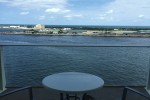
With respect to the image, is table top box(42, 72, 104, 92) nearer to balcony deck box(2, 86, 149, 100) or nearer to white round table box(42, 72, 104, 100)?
white round table box(42, 72, 104, 100)

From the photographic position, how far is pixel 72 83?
258 cm

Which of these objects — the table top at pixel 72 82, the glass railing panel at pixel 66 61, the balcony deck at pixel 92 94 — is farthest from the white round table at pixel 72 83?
the glass railing panel at pixel 66 61

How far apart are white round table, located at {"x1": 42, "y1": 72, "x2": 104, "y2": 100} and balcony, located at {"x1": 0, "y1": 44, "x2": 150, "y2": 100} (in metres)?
1.43

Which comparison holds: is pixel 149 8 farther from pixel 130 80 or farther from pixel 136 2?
pixel 130 80

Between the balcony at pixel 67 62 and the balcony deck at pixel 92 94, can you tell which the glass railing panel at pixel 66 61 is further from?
the balcony deck at pixel 92 94

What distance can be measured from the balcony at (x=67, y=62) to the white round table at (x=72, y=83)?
4.70ft

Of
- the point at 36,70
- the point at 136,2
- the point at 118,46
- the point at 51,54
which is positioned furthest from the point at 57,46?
the point at 136,2

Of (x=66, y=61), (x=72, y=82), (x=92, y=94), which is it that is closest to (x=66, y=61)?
(x=66, y=61)

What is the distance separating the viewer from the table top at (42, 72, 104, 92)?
7.89 feet

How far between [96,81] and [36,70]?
1.98 metres

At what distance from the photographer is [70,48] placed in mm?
4340

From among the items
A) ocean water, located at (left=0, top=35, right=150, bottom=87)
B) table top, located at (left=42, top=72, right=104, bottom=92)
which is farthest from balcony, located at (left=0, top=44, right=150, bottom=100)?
table top, located at (left=42, top=72, right=104, bottom=92)

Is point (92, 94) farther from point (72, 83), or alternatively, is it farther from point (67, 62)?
point (72, 83)

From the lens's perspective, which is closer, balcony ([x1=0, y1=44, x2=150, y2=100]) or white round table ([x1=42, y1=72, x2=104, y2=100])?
white round table ([x1=42, y1=72, x2=104, y2=100])
